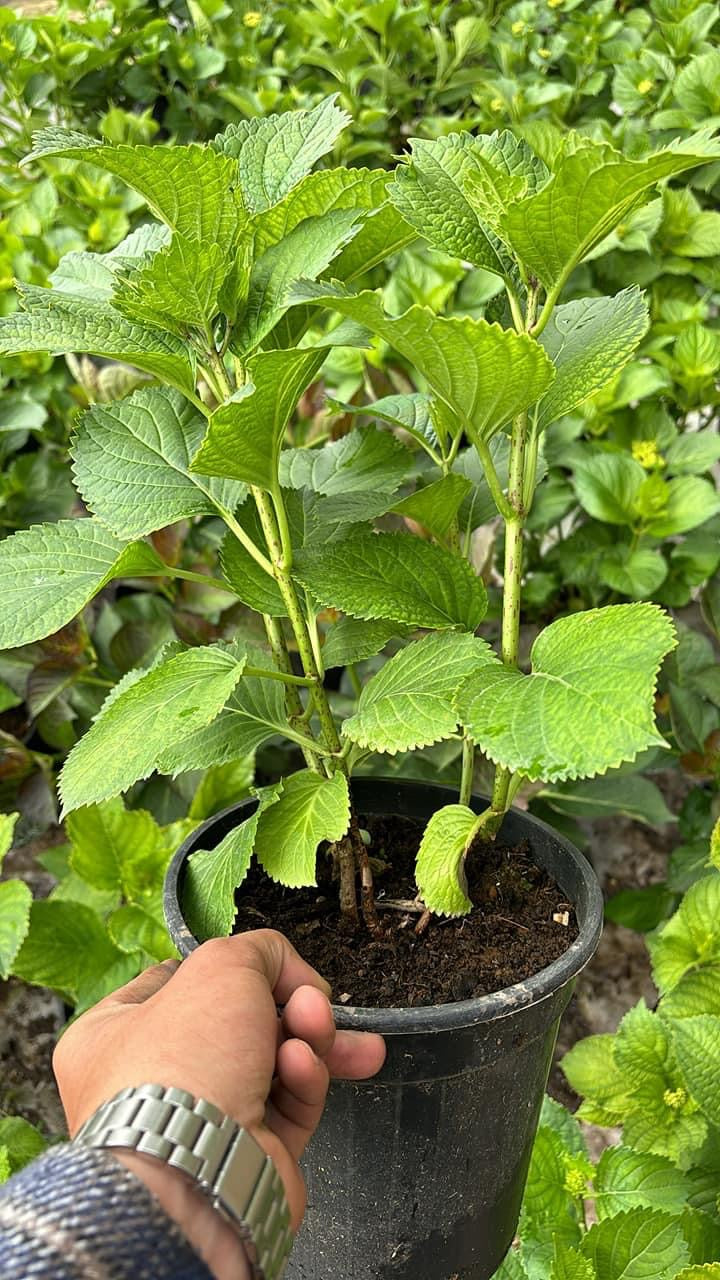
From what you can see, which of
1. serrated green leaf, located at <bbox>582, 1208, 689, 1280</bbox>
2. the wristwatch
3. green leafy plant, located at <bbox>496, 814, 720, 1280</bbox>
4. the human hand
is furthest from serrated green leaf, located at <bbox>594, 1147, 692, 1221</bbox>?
the wristwatch

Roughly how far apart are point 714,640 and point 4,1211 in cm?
153

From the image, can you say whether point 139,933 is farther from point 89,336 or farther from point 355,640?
point 89,336

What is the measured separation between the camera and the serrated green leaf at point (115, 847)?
1.19 m

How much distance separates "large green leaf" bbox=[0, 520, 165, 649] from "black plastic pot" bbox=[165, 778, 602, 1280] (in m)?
0.22

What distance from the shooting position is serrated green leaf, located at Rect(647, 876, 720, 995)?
3.63ft

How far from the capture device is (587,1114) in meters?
1.16

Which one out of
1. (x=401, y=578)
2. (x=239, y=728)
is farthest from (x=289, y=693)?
(x=401, y=578)

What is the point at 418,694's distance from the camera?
0.65 meters

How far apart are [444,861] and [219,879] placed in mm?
152

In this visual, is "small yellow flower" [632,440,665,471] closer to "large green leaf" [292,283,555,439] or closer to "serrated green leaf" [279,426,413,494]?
Result: "serrated green leaf" [279,426,413,494]

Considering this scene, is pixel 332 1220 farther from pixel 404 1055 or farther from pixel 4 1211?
pixel 4 1211

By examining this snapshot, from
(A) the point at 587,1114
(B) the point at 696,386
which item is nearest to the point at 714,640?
(B) the point at 696,386

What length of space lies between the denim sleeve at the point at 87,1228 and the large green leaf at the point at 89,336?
16.9 inches

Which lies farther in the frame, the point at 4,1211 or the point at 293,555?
the point at 293,555
